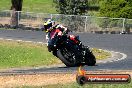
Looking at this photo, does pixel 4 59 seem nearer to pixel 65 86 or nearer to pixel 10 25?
pixel 65 86

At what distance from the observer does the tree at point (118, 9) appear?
172ft

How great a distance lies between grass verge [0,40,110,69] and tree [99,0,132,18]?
62.1ft

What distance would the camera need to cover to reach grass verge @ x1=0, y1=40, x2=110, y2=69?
94.3 ft

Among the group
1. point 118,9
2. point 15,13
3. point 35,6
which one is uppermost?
point 118,9

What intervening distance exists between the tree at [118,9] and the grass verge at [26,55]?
1892 cm

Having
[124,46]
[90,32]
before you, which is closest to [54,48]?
[124,46]

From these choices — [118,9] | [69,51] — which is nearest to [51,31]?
[69,51]

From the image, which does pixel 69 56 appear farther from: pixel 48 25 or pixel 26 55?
pixel 26 55

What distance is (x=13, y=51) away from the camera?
33.2 meters

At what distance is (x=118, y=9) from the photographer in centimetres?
5312

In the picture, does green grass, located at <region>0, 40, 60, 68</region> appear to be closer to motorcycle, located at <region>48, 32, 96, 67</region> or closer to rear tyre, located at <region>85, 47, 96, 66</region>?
rear tyre, located at <region>85, 47, 96, 66</region>

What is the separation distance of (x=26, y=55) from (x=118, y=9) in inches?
942

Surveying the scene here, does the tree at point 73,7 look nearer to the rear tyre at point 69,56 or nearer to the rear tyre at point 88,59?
the rear tyre at point 88,59

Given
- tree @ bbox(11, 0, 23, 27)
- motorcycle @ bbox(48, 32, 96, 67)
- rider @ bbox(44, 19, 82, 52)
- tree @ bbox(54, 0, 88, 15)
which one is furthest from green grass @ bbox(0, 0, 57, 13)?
Result: rider @ bbox(44, 19, 82, 52)
